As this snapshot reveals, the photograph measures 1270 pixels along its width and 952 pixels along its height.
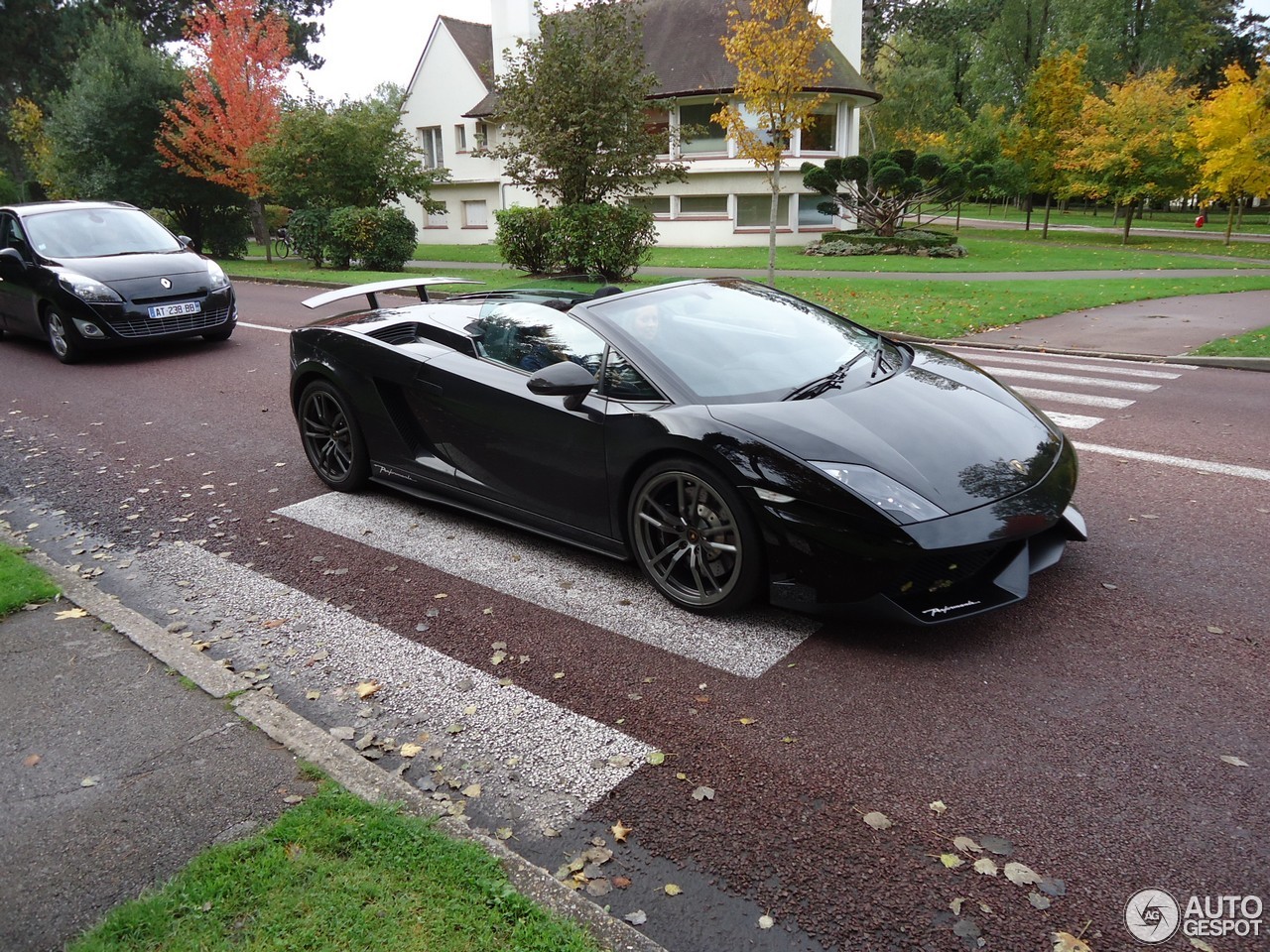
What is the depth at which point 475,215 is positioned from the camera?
41.8 metres

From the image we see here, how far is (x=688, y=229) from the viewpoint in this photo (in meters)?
36.8

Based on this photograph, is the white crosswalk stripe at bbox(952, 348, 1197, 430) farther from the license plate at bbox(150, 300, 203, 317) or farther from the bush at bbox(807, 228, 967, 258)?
the bush at bbox(807, 228, 967, 258)

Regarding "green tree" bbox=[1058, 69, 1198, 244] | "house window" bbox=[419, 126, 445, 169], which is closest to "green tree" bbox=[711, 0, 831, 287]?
"green tree" bbox=[1058, 69, 1198, 244]

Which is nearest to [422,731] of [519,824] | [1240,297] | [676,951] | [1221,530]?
[519,824]

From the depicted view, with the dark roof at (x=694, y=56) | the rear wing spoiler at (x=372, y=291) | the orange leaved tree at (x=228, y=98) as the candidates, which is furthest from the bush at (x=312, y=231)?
the rear wing spoiler at (x=372, y=291)

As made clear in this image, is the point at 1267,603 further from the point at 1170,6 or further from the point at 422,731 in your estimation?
the point at 1170,6

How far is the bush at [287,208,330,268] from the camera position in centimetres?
2178

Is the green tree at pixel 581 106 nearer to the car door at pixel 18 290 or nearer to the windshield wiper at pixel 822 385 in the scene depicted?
the car door at pixel 18 290

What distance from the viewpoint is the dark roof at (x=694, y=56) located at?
35.0 metres

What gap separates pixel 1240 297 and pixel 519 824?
Answer: 56.9ft

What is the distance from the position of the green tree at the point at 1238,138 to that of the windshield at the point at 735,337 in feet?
97.3

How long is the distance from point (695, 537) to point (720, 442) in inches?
18.8

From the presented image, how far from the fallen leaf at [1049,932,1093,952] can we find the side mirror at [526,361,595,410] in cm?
290

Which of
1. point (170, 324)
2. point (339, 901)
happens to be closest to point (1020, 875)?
point (339, 901)
